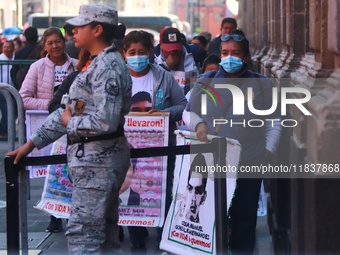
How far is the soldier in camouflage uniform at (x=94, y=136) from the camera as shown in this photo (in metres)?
6.38

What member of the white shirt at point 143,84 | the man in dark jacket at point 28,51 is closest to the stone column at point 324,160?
the white shirt at point 143,84

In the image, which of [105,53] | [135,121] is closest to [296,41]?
[135,121]

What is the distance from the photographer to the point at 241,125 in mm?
7641

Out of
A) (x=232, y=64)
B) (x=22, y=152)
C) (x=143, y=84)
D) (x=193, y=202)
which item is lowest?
(x=193, y=202)

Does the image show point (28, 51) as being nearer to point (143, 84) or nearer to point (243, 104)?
point (143, 84)

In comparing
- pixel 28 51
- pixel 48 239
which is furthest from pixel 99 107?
pixel 28 51

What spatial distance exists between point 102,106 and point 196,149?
2.53 feet

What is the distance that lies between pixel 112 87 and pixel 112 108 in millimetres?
126

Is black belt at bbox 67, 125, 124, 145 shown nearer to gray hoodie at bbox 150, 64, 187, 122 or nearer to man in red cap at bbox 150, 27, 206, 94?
gray hoodie at bbox 150, 64, 187, 122

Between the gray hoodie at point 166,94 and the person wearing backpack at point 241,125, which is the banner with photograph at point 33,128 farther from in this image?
the person wearing backpack at point 241,125

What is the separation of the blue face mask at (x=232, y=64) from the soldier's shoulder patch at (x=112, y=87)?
1.52 m

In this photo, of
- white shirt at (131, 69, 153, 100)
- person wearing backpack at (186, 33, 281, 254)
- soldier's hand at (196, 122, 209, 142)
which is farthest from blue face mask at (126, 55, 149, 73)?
soldier's hand at (196, 122, 209, 142)

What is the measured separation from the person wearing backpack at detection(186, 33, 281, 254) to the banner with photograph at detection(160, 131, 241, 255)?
22 cm

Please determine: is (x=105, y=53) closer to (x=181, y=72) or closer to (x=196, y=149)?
(x=196, y=149)
